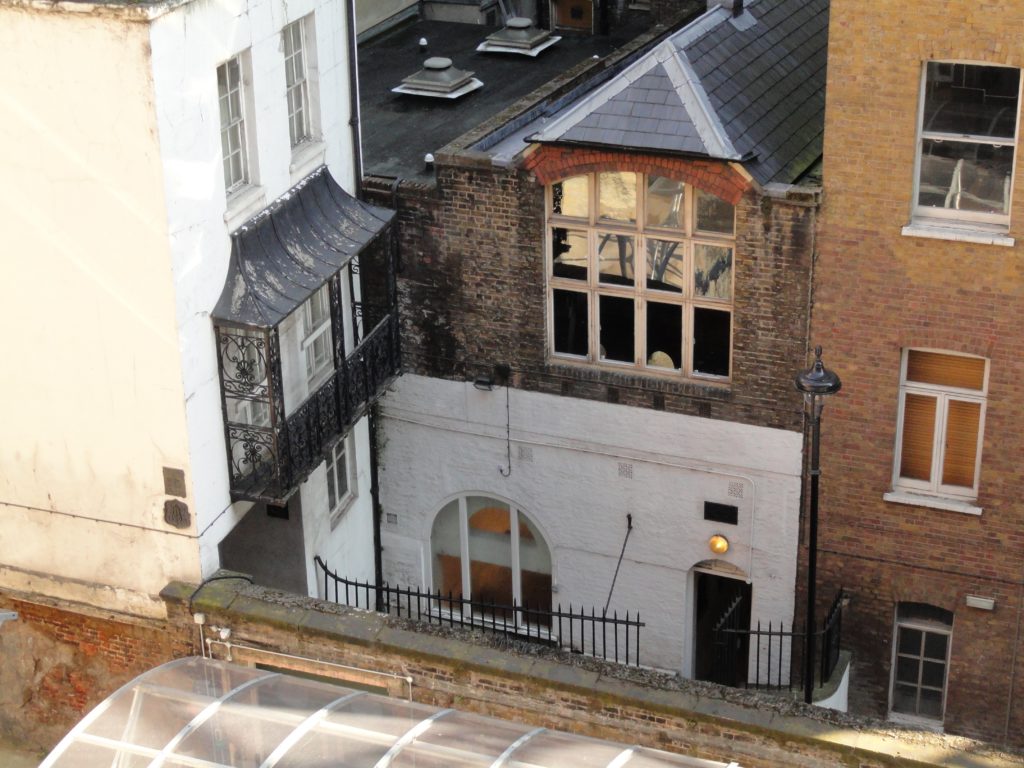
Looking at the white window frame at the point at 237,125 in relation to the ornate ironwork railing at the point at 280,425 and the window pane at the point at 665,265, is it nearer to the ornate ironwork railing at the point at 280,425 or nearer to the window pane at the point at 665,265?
the ornate ironwork railing at the point at 280,425

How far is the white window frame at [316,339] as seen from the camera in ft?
65.6

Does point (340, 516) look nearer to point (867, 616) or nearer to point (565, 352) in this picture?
point (565, 352)

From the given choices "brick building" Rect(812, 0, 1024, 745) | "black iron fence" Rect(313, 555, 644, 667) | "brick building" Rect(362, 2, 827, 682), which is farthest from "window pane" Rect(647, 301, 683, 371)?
"black iron fence" Rect(313, 555, 644, 667)

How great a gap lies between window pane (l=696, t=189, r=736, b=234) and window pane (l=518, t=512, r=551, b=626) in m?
4.90

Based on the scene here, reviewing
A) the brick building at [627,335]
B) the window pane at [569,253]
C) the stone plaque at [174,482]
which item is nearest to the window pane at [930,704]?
the brick building at [627,335]

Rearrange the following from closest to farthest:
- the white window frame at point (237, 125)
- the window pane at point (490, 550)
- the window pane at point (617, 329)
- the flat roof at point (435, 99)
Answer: the white window frame at point (237, 125), the window pane at point (617, 329), the window pane at point (490, 550), the flat roof at point (435, 99)

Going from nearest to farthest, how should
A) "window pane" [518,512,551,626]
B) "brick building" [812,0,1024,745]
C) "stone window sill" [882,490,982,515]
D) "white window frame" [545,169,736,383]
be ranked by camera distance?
"brick building" [812,0,1024,745]
"stone window sill" [882,490,982,515]
"white window frame" [545,169,736,383]
"window pane" [518,512,551,626]

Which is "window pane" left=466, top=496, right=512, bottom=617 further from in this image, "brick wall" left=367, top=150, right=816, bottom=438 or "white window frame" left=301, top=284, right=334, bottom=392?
"white window frame" left=301, top=284, right=334, bottom=392

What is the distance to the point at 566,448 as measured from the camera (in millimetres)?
21375

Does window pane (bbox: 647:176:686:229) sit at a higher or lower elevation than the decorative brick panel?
lower

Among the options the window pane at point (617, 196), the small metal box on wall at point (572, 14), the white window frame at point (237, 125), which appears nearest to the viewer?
the white window frame at point (237, 125)

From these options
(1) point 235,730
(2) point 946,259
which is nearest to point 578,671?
(1) point 235,730

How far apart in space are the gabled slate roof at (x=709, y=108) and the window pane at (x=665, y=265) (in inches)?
57.2

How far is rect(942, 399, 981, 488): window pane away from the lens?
19422 millimetres
